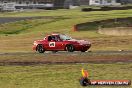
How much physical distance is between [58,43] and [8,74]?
1101cm

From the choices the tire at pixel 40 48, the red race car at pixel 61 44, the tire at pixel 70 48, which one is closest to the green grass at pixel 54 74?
the red race car at pixel 61 44

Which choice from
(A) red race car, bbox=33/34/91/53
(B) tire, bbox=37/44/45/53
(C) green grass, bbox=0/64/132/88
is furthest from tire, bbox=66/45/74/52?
(C) green grass, bbox=0/64/132/88

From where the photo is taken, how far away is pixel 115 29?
4816cm

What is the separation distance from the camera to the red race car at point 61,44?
100ft

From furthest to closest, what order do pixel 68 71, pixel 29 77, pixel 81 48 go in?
pixel 81 48, pixel 68 71, pixel 29 77

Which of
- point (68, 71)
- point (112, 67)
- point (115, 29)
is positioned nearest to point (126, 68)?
point (112, 67)

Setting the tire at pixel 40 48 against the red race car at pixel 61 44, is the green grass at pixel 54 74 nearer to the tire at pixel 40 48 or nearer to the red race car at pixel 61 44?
the red race car at pixel 61 44

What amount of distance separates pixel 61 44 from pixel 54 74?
10959 millimetres

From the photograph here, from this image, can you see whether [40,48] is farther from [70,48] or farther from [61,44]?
[70,48]

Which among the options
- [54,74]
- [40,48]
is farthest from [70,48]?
[54,74]

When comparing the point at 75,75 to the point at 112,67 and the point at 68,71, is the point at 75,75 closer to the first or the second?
the point at 68,71

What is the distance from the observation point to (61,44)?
31219mm

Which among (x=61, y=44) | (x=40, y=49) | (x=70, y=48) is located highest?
(x=61, y=44)

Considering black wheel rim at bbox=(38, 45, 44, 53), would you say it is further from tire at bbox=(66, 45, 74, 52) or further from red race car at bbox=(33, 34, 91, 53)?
tire at bbox=(66, 45, 74, 52)
